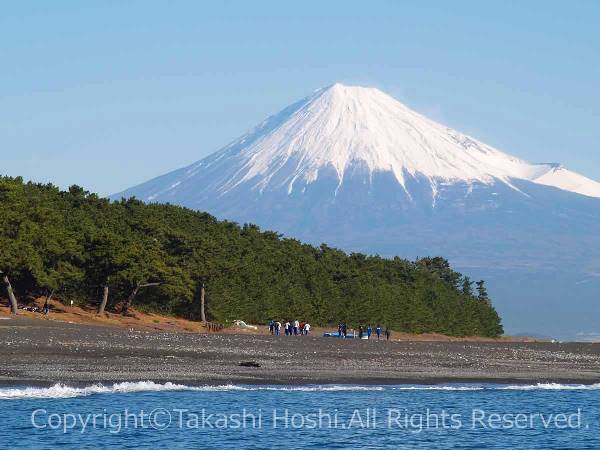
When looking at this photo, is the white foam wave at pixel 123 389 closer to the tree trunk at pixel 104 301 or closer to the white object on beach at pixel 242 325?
the tree trunk at pixel 104 301

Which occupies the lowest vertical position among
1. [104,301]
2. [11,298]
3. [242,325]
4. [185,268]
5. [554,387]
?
[554,387]

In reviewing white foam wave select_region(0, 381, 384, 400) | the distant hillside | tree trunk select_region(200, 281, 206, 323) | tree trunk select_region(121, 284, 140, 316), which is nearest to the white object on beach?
the distant hillside

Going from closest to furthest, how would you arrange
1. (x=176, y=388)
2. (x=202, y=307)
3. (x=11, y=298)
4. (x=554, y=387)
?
(x=176, y=388) → (x=554, y=387) → (x=11, y=298) → (x=202, y=307)

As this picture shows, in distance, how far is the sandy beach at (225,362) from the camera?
51.9 metres

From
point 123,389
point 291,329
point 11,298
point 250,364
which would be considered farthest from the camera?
point 291,329

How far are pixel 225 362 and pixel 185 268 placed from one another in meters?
52.7

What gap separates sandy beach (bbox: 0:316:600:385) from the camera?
170ft

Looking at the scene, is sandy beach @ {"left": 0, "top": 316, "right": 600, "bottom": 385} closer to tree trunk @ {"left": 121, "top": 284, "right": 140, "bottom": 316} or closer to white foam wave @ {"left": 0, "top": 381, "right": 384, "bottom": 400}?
Result: white foam wave @ {"left": 0, "top": 381, "right": 384, "bottom": 400}

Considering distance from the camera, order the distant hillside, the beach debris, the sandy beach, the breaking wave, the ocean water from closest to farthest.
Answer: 1. the ocean water
2. the breaking wave
3. the sandy beach
4. the beach debris
5. the distant hillside

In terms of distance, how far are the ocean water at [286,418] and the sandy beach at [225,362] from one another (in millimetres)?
2938

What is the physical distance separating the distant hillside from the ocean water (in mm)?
44035

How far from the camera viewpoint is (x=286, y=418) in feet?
141

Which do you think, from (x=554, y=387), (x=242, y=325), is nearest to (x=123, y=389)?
(x=554, y=387)

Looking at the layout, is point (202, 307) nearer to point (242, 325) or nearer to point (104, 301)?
point (242, 325)
